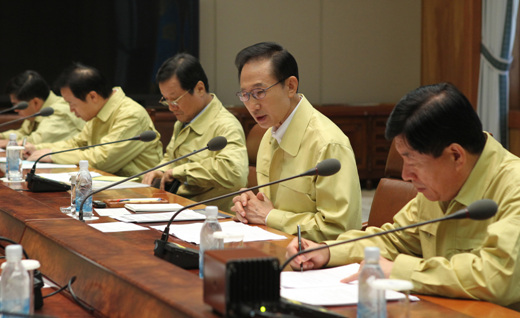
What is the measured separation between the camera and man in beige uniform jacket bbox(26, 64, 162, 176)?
4195 mm

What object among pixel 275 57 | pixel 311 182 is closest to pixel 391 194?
pixel 311 182

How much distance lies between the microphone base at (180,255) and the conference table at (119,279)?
0.09 metres

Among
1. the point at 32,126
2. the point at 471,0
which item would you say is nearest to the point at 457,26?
the point at 471,0

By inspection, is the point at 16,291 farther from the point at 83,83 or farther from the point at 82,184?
the point at 83,83

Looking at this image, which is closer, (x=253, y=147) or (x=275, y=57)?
(x=275, y=57)

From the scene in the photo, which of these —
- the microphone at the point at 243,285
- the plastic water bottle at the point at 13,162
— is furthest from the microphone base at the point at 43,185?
the microphone at the point at 243,285

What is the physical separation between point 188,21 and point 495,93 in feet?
9.50

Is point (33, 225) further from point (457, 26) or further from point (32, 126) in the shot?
point (457, 26)

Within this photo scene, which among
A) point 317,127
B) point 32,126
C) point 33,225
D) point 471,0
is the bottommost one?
point 32,126

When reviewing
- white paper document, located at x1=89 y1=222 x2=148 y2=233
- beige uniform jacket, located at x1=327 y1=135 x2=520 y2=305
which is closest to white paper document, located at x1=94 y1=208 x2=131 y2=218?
white paper document, located at x1=89 y1=222 x2=148 y2=233

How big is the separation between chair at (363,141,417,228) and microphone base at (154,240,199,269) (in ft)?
3.42

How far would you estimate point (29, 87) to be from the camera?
18.2ft

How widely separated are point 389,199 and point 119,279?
1.44 metres

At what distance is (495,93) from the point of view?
20.3 feet
